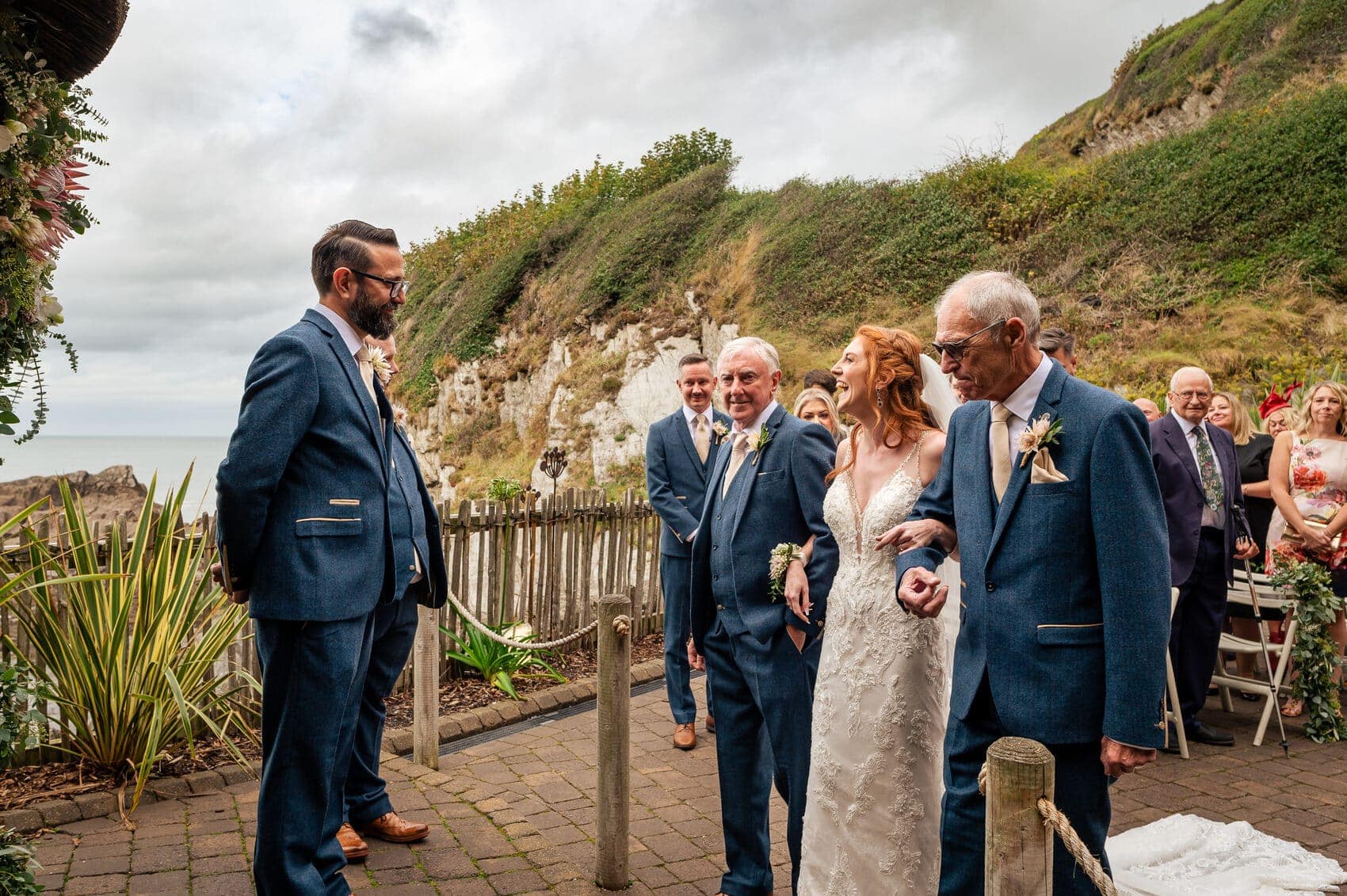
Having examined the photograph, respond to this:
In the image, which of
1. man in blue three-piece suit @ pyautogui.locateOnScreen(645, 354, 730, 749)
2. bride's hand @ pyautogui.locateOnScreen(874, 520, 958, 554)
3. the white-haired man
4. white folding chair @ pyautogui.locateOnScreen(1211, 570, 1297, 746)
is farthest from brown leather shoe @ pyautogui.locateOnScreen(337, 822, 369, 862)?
white folding chair @ pyautogui.locateOnScreen(1211, 570, 1297, 746)

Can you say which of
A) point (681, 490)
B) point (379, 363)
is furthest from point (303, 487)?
point (681, 490)

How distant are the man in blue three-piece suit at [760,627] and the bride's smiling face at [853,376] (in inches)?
9.6

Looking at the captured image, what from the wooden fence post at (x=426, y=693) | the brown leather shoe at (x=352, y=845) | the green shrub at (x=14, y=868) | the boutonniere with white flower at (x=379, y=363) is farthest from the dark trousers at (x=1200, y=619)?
the green shrub at (x=14, y=868)

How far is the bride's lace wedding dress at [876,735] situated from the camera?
3.38 m

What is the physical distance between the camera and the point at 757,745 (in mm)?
3879

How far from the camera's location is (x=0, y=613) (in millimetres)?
4973

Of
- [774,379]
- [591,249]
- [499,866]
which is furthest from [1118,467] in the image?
[591,249]

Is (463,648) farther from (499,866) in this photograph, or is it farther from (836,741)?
(836,741)

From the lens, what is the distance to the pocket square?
2627 millimetres

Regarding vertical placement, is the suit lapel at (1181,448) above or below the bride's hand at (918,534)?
above

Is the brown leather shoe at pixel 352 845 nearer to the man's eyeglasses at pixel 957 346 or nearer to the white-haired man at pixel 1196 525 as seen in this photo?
the man's eyeglasses at pixel 957 346

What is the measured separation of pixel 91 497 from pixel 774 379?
24974 mm

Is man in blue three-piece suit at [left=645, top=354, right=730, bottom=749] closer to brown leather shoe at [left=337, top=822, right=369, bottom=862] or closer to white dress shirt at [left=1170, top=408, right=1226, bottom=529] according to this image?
brown leather shoe at [left=337, top=822, right=369, bottom=862]

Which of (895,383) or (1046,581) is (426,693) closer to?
(895,383)
